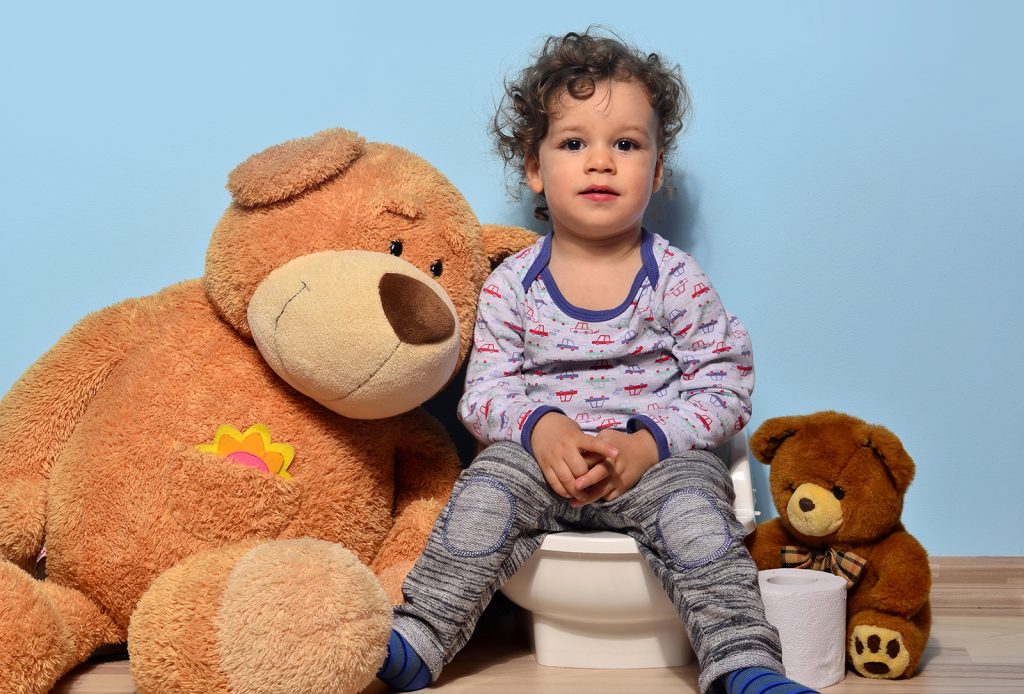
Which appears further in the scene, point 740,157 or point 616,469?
point 740,157

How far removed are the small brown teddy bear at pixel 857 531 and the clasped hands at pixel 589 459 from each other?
0.68 ft

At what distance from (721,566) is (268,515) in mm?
507

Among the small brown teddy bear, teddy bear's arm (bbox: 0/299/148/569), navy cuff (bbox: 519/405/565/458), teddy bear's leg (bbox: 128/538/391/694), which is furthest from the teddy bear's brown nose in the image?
the small brown teddy bear

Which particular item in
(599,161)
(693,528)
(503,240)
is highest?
(599,161)

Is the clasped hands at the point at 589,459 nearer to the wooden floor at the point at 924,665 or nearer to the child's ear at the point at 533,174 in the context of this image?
the wooden floor at the point at 924,665

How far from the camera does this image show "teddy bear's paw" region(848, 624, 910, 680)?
1.30 metres

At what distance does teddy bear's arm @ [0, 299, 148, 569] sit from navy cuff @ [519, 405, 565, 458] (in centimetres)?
50

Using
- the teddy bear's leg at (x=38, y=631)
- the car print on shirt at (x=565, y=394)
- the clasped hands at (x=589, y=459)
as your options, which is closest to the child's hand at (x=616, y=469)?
the clasped hands at (x=589, y=459)

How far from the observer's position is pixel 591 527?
1.37 meters

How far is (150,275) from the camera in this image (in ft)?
5.45

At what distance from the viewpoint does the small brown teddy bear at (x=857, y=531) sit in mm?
1325

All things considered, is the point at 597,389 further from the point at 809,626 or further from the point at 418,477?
the point at 809,626

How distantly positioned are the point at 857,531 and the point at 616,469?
32 centimetres

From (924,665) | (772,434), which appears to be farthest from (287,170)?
(924,665)
